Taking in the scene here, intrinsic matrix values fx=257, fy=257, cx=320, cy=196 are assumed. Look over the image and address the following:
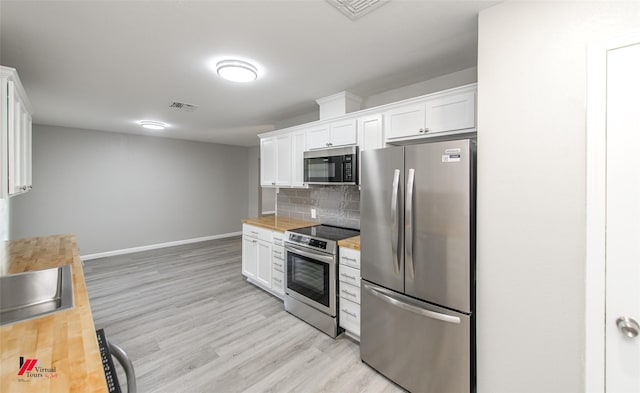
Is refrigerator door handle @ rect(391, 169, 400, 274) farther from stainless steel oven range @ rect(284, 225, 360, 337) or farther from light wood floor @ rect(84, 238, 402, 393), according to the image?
light wood floor @ rect(84, 238, 402, 393)

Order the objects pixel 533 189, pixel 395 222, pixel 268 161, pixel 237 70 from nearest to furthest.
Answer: pixel 533 189 < pixel 395 222 < pixel 237 70 < pixel 268 161

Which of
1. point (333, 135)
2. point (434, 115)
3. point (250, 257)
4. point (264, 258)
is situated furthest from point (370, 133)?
point (250, 257)

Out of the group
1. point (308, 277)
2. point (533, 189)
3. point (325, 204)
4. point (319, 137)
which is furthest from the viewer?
point (325, 204)

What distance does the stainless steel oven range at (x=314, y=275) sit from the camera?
8.54 feet

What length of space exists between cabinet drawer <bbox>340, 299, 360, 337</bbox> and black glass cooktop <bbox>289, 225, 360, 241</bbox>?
25.5 inches

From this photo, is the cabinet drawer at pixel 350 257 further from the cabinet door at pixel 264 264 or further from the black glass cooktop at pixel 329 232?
the cabinet door at pixel 264 264

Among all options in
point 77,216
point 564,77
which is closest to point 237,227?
point 77,216

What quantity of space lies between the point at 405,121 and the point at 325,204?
1.68 metres

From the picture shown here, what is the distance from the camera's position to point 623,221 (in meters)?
1.22

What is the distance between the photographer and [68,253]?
7.39ft

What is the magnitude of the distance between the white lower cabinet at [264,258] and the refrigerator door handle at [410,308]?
1458mm

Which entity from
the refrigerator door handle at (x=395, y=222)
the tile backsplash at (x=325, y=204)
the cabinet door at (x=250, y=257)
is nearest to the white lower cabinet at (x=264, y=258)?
the cabinet door at (x=250, y=257)

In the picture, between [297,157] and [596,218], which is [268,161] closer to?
[297,157]

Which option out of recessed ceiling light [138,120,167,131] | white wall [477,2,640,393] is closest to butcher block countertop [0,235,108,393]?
white wall [477,2,640,393]
